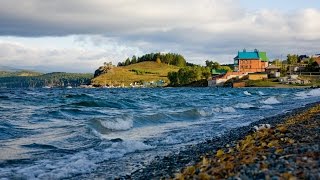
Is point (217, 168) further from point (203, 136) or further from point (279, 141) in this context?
point (203, 136)

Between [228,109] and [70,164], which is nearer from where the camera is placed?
[70,164]

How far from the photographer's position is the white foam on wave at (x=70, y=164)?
54.3 feet

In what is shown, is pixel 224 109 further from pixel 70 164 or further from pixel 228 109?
pixel 70 164

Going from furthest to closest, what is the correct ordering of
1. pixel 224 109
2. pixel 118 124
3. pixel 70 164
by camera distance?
1. pixel 224 109
2. pixel 118 124
3. pixel 70 164

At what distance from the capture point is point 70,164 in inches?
722

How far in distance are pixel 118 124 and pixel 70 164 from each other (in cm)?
1730

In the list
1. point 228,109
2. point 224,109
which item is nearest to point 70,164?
point 224,109

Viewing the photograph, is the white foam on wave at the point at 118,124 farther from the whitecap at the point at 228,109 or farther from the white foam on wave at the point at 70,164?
the whitecap at the point at 228,109

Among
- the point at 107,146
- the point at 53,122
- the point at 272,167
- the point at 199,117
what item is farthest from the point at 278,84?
the point at 272,167

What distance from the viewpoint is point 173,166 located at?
52.4ft

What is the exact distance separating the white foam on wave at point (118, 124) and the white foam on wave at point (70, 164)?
37.7 ft

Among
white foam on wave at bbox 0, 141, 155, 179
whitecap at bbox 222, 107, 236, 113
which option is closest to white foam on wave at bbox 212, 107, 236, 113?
whitecap at bbox 222, 107, 236, 113

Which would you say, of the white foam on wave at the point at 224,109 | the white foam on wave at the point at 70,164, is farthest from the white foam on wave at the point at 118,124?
the white foam on wave at the point at 224,109

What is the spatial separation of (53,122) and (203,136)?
1555cm
